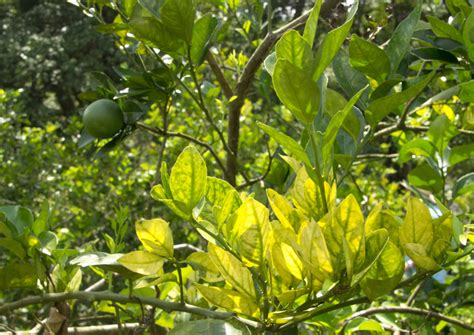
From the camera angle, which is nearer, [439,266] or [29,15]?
[439,266]

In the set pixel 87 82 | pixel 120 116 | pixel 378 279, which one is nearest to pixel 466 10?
pixel 378 279

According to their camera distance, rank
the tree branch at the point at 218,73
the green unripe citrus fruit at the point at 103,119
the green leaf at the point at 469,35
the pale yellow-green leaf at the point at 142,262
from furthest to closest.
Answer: the tree branch at the point at 218,73, the green unripe citrus fruit at the point at 103,119, the green leaf at the point at 469,35, the pale yellow-green leaf at the point at 142,262

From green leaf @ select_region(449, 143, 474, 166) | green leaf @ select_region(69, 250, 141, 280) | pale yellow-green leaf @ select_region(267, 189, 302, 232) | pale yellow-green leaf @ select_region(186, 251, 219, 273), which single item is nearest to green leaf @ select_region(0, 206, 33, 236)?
green leaf @ select_region(69, 250, 141, 280)

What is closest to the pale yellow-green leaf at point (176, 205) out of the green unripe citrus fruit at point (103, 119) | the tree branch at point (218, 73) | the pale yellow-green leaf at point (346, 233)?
the pale yellow-green leaf at point (346, 233)

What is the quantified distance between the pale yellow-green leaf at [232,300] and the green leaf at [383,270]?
0.10m

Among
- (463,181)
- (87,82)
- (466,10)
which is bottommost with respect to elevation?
(87,82)

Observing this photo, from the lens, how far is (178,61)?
914 millimetres

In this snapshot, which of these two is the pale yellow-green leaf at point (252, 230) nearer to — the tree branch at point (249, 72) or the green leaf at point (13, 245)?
the green leaf at point (13, 245)

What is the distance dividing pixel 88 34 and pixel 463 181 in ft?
23.5

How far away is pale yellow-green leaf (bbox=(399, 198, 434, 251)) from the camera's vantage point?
559 mm

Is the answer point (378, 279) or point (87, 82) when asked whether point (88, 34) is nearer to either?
point (87, 82)

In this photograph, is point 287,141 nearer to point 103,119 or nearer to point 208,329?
point 208,329

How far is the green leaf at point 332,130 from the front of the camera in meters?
0.51

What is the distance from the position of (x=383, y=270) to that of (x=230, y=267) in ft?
0.41
